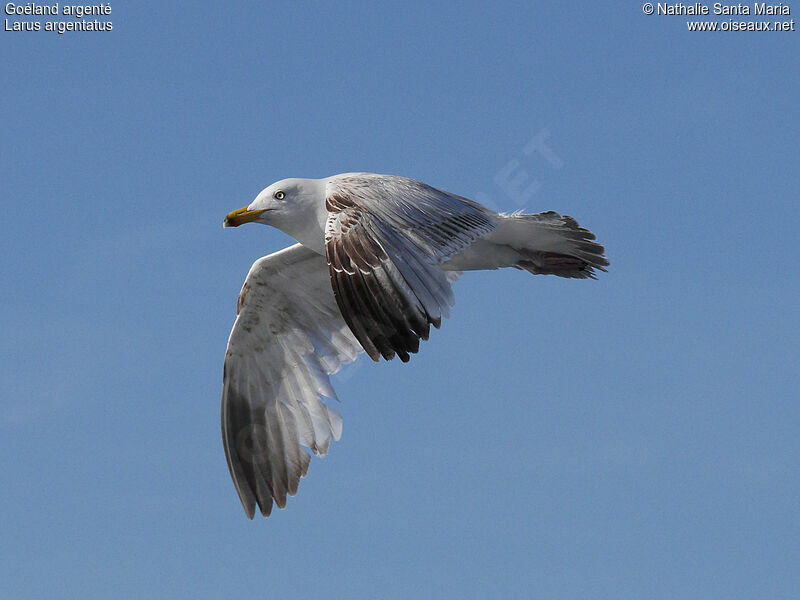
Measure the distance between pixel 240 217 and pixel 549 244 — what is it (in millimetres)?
3543

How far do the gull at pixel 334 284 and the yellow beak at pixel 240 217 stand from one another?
0.04 ft

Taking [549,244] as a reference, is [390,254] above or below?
below

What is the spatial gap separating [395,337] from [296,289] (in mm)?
4583

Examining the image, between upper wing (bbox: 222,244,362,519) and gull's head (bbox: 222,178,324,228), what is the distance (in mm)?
1509

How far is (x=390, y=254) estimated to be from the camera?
9320 millimetres

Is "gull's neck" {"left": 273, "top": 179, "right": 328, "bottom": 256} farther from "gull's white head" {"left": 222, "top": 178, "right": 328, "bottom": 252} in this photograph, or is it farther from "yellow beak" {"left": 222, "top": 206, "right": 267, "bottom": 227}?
"yellow beak" {"left": 222, "top": 206, "right": 267, "bottom": 227}

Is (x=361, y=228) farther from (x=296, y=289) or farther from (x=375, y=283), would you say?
(x=296, y=289)

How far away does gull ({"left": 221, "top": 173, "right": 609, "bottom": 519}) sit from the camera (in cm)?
908

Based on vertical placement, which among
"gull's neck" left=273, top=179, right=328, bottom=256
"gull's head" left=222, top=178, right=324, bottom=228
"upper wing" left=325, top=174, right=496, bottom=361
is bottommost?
"upper wing" left=325, top=174, right=496, bottom=361

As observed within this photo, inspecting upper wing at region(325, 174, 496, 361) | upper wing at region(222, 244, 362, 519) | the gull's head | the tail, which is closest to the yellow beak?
the gull's head

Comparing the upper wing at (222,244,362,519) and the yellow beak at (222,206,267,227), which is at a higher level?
the yellow beak at (222,206,267,227)

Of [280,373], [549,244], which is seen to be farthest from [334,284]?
[280,373]

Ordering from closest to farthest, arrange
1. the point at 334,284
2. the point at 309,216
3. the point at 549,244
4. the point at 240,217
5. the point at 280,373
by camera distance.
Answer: the point at 334,284, the point at 309,216, the point at 240,217, the point at 549,244, the point at 280,373

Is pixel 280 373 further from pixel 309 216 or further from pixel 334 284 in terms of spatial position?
pixel 334 284
